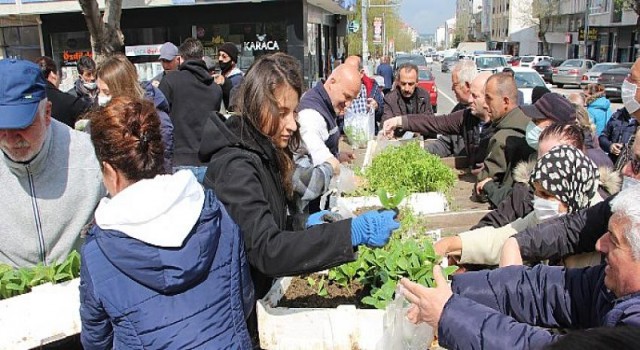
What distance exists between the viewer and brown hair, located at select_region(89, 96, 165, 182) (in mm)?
1663

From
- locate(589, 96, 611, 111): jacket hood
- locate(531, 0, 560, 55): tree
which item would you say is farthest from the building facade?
locate(531, 0, 560, 55): tree

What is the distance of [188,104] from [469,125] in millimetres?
2781

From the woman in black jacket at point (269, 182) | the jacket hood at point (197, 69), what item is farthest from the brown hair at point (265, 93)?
the jacket hood at point (197, 69)

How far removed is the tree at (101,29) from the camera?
855 centimetres

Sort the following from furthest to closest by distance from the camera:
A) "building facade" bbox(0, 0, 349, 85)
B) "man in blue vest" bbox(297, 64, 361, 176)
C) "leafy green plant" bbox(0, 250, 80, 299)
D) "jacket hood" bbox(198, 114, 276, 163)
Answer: "building facade" bbox(0, 0, 349, 85), "man in blue vest" bbox(297, 64, 361, 176), "leafy green plant" bbox(0, 250, 80, 299), "jacket hood" bbox(198, 114, 276, 163)

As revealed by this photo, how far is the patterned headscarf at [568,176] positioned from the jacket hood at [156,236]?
1699 millimetres

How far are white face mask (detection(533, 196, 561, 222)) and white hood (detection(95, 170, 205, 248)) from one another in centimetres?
177

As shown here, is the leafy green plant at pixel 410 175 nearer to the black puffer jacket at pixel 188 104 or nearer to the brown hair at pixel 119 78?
the black puffer jacket at pixel 188 104

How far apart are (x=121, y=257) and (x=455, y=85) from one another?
16.0 feet

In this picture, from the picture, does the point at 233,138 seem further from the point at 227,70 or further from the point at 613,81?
the point at 613,81

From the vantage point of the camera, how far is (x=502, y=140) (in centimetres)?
394

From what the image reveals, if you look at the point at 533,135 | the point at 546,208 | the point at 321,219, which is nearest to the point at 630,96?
the point at 533,135

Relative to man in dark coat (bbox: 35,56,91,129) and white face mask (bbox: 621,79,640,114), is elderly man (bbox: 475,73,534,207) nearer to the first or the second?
white face mask (bbox: 621,79,640,114)

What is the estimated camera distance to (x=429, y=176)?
4.26 metres
